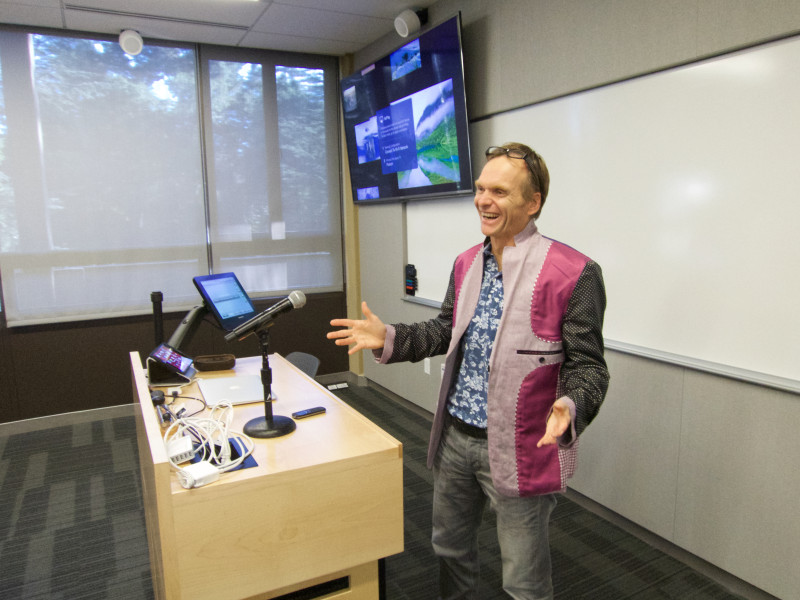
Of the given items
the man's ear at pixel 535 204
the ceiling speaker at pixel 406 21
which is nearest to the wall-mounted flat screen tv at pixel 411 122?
the ceiling speaker at pixel 406 21

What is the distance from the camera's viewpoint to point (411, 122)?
3572 mm

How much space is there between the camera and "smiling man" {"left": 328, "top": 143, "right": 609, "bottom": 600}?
1.37 m

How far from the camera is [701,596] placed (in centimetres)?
206

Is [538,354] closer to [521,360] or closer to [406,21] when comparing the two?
[521,360]

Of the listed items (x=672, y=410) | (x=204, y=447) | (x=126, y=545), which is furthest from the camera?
(x=126, y=545)

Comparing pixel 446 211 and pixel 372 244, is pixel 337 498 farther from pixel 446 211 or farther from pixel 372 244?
pixel 372 244

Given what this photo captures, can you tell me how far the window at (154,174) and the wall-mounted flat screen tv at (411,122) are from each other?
545 mm

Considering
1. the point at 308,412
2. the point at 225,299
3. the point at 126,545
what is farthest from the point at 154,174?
the point at 308,412

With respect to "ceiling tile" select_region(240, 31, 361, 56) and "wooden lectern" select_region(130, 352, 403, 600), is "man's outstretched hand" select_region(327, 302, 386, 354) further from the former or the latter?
"ceiling tile" select_region(240, 31, 361, 56)

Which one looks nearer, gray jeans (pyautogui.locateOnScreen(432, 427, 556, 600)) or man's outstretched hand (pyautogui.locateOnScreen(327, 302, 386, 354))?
gray jeans (pyautogui.locateOnScreen(432, 427, 556, 600))

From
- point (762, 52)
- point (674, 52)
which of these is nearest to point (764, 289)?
point (762, 52)

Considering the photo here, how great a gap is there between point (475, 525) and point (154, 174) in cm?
359

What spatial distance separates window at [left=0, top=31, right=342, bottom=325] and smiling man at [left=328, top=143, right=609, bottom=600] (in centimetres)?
316

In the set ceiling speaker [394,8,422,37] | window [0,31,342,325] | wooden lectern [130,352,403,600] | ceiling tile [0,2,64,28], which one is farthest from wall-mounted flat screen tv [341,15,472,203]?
wooden lectern [130,352,403,600]
